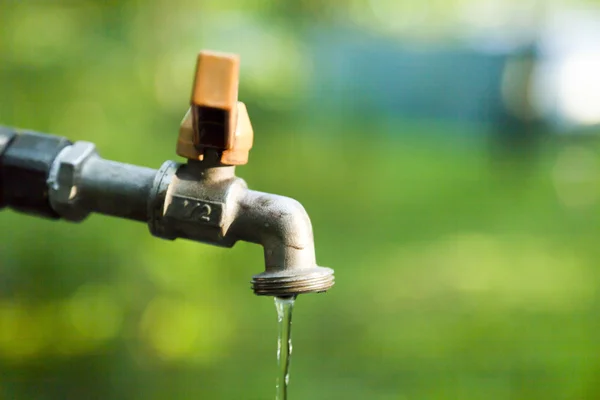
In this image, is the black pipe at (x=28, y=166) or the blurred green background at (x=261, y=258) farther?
the blurred green background at (x=261, y=258)

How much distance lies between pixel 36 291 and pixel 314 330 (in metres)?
0.94

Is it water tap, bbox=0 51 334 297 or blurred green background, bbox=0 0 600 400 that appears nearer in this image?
water tap, bbox=0 51 334 297

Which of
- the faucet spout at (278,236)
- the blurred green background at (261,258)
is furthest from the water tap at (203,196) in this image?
the blurred green background at (261,258)

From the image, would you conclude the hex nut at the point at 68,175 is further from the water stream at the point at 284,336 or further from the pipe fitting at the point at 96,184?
the water stream at the point at 284,336

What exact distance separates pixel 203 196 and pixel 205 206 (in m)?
0.01

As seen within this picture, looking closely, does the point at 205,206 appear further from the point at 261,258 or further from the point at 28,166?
the point at 261,258

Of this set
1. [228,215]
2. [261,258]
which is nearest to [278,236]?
[228,215]

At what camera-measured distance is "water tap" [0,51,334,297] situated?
72 cm

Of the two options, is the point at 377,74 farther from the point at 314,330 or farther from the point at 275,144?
the point at 314,330

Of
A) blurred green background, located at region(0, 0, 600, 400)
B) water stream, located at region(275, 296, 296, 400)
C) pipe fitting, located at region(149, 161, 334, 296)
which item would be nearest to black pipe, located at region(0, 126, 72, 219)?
pipe fitting, located at region(149, 161, 334, 296)

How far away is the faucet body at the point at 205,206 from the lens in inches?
29.0

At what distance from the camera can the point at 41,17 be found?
3102 mm

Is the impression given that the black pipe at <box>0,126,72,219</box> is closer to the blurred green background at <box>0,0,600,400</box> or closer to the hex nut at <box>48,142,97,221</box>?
the hex nut at <box>48,142,97,221</box>

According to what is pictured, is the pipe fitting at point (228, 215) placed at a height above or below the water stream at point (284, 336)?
above
